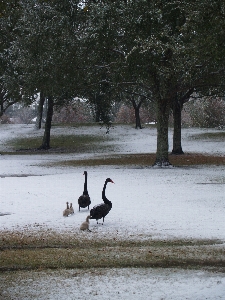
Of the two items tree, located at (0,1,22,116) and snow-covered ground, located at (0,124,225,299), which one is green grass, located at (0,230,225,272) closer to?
snow-covered ground, located at (0,124,225,299)

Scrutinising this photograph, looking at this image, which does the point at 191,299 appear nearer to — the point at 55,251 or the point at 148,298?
the point at 148,298

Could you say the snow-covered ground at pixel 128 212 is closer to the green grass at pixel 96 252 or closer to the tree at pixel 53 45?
the green grass at pixel 96 252

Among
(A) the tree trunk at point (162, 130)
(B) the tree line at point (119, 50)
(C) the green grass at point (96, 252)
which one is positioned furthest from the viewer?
(A) the tree trunk at point (162, 130)

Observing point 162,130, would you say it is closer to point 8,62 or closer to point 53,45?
point 53,45

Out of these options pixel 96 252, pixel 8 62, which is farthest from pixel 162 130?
pixel 96 252

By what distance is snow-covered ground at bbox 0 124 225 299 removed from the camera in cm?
990

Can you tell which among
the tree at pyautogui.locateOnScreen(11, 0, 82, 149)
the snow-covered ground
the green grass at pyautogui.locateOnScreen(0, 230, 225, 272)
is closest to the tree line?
the tree at pyautogui.locateOnScreen(11, 0, 82, 149)

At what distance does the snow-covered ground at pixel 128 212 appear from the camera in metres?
9.90

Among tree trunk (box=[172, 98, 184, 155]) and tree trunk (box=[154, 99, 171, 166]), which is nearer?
tree trunk (box=[154, 99, 171, 166])

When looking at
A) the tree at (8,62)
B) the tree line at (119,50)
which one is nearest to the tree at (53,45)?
the tree line at (119,50)

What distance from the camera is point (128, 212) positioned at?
18.6 m

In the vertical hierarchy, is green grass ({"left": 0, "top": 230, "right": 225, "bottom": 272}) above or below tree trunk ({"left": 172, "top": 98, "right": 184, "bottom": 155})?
below

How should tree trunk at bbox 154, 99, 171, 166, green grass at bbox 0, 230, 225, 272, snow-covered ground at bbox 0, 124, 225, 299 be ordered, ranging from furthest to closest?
tree trunk at bbox 154, 99, 171, 166, green grass at bbox 0, 230, 225, 272, snow-covered ground at bbox 0, 124, 225, 299

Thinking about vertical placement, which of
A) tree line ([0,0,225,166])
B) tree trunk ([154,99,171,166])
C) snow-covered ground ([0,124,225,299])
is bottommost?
snow-covered ground ([0,124,225,299])
